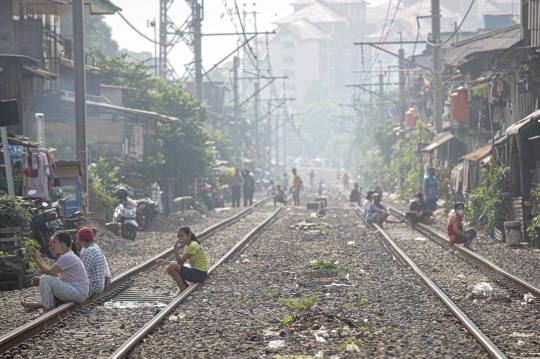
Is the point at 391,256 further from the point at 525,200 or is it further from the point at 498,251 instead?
the point at 525,200

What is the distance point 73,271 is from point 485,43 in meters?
28.6

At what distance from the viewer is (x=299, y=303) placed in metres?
10.6

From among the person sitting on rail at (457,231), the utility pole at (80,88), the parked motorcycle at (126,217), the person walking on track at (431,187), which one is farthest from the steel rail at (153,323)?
the person walking on track at (431,187)

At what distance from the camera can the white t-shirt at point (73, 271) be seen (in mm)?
10250

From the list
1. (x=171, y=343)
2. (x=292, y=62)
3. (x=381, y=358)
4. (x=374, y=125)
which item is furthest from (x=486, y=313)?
(x=292, y=62)

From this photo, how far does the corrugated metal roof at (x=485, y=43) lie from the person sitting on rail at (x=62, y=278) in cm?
2293

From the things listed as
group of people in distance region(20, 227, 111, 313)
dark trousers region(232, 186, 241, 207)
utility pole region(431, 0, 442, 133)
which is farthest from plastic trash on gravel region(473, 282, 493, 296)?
dark trousers region(232, 186, 241, 207)

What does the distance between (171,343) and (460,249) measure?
10.8 m

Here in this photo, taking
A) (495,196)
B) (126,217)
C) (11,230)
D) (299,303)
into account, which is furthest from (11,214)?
(495,196)

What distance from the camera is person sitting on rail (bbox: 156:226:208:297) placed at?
40.0 feet

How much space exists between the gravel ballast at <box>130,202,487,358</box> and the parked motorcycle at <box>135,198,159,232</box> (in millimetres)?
8359

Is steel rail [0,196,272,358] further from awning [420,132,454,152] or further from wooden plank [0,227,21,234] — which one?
awning [420,132,454,152]

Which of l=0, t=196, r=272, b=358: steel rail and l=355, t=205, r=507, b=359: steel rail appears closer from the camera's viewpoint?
l=355, t=205, r=507, b=359: steel rail

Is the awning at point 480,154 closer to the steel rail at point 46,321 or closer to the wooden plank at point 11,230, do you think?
the steel rail at point 46,321
